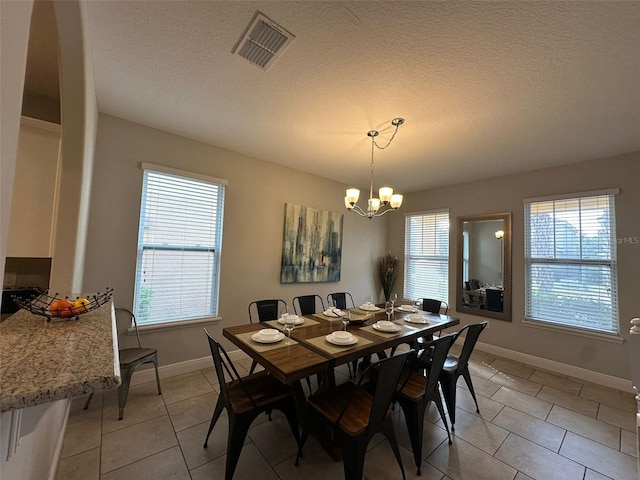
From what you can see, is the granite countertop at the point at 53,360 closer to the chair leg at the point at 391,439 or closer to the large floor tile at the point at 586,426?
the chair leg at the point at 391,439

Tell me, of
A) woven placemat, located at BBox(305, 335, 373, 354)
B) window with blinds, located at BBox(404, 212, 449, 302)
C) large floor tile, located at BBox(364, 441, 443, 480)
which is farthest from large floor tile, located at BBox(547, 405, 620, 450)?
window with blinds, located at BBox(404, 212, 449, 302)

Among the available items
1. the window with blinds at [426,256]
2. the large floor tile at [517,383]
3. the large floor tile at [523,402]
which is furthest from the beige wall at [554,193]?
the large floor tile at [523,402]

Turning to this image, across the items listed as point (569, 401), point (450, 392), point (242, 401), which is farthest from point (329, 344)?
point (569, 401)

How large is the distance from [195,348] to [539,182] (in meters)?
5.19

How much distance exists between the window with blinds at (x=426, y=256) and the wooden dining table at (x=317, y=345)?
1.99 m

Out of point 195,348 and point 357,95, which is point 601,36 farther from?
point 195,348

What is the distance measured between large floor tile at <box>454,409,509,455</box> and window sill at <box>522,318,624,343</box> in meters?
2.05

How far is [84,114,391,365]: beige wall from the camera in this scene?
108 inches

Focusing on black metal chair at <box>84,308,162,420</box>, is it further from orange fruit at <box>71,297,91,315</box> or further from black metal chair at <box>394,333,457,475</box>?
black metal chair at <box>394,333,457,475</box>

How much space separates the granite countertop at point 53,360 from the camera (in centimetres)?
67

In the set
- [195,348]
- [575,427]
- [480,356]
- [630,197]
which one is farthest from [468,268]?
[195,348]

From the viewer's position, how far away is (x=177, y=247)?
3160mm

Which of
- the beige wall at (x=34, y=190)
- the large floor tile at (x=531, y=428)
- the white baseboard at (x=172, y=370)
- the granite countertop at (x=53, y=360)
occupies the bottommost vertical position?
the large floor tile at (x=531, y=428)

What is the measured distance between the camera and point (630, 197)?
10.4ft
